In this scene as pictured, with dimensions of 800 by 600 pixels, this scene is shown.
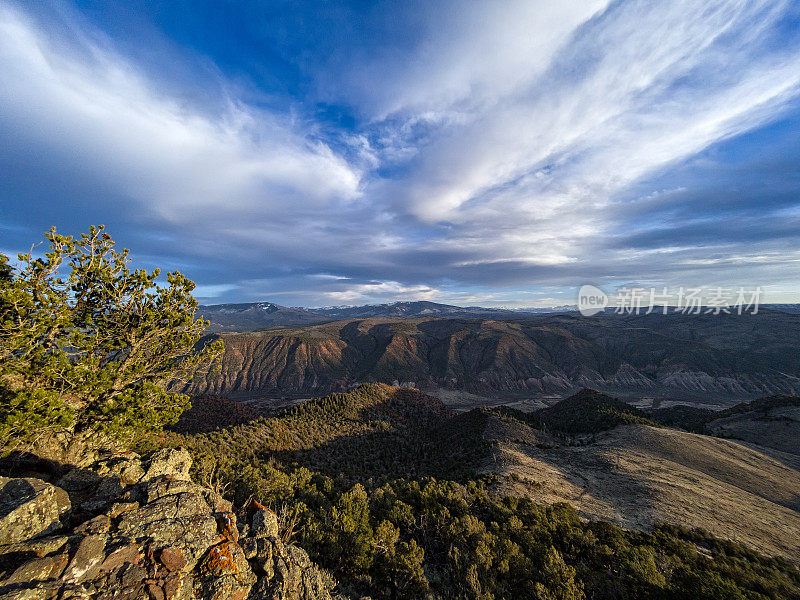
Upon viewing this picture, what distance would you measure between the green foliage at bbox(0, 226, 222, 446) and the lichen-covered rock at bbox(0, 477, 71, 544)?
10.9 ft

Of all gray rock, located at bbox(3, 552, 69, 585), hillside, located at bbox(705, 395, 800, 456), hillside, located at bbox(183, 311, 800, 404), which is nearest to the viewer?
gray rock, located at bbox(3, 552, 69, 585)

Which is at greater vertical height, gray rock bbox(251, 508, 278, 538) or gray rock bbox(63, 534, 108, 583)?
gray rock bbox(63, 534, 108, 583)

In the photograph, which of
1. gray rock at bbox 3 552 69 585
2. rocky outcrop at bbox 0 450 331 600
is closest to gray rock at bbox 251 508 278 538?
rocky outcrop at bbox 0 450 331 600

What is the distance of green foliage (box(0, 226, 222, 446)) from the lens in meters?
12.2

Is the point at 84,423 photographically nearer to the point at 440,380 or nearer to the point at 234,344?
the point at 440,380

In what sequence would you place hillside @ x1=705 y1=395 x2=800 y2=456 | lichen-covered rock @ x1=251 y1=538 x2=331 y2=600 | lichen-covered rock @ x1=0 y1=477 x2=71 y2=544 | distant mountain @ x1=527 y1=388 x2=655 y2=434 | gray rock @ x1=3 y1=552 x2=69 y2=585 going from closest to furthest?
1. gray rock @ x1=3 y1=552 x2=69 y2=585
2. lichen-covered rock @ x1=0 y1=477 x2=71 y2=544
3. lichen-covered rock @ x1=251 y1=538 x2=331 y2=600
4. hillside @ x1=705 y1=395 x2=800 y2=456
5. distant mountain @ x1=527 y1=388 x2=655 y2=434

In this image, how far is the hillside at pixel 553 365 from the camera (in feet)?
486

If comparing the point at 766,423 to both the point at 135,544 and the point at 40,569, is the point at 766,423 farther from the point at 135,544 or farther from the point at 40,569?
the point at 40,569

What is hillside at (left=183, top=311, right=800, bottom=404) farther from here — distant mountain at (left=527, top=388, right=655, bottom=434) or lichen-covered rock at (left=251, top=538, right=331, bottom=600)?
lichen-covered rock at (left=251, top=538, right=331, bottom=600)

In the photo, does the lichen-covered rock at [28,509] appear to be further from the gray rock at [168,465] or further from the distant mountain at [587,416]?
the distant mountain at [587,416]

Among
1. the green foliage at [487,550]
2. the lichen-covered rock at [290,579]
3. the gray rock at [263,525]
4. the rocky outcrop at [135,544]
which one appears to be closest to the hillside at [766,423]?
the green foliage at [487,550]

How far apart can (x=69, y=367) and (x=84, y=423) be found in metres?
2.83

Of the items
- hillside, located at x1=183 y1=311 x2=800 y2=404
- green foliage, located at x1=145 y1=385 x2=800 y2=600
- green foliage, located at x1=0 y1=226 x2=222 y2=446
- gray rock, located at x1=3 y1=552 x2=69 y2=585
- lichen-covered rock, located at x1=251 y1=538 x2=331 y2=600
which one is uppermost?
green foliage, located at x1=0 y1=226 x2=222 y2=446

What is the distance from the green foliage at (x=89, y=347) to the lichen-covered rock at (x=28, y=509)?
3330 mm
